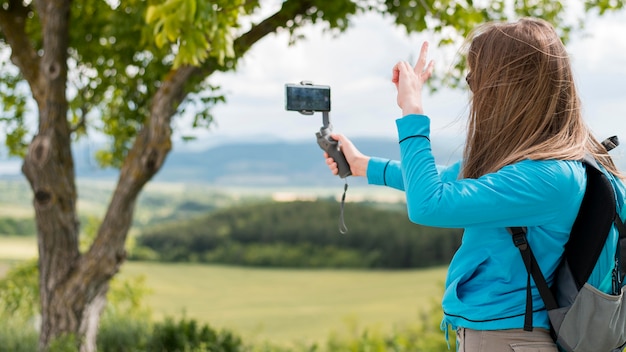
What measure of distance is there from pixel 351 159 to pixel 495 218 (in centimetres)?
80

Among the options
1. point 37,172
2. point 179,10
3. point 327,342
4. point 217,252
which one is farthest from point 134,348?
point 217,252

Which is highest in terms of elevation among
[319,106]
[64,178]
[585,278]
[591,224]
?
[319,106]

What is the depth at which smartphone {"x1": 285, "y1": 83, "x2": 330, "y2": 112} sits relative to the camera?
88.1 inches

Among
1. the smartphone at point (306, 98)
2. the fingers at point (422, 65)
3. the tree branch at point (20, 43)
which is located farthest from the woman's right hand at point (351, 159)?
the tree branch at point (20, 43)

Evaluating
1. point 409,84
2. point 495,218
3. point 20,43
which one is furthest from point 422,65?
point 20,43

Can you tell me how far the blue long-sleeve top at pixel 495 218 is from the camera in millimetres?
1618

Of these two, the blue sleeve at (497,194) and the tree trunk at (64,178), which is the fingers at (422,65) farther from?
the tree trunk at (64,178)

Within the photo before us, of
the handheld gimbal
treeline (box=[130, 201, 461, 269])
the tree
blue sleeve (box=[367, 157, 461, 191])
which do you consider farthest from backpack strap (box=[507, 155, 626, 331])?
treeline (box=[130, 201, 461, 269])

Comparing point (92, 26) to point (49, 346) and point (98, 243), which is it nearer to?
point (98, 243)

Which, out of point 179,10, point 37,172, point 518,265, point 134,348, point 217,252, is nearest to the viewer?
point 518,265

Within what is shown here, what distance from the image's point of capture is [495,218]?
164 centimetres

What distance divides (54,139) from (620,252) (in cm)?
442

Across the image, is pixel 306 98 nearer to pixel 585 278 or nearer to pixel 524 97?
pixel 524 97

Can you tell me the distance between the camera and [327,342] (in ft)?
24.3
